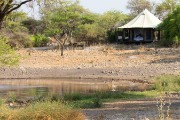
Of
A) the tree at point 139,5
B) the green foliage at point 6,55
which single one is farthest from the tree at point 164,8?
the green foliage at point 6,55

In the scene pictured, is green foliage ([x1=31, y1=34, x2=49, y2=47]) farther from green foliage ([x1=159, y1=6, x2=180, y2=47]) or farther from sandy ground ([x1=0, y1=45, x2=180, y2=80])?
green foliage ([x1=159, y1=6, x2=180, y2=47])

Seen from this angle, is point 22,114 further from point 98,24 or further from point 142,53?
point 98,24

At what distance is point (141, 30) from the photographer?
62.6 meters

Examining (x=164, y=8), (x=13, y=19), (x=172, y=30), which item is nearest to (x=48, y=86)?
(x=13, y=19)

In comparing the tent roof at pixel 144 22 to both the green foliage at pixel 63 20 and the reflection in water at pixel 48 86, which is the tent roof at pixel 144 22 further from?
the reflection in water at pixel 48 86

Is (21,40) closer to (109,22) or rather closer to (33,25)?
(109,22)

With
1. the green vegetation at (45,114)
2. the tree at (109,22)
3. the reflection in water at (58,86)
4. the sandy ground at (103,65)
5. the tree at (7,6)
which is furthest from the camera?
the tree at (109,22)

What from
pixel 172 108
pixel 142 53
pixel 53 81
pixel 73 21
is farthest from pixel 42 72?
pixel 73 21

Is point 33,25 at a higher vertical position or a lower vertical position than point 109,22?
lower

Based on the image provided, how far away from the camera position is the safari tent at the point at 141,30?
6175cm

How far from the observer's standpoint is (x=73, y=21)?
217 ft

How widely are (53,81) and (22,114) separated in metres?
21.2

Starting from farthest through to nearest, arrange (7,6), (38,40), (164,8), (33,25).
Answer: (164,8), (33,25), (38,40), (7,6)

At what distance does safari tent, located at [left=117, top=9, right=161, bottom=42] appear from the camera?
203 ft
